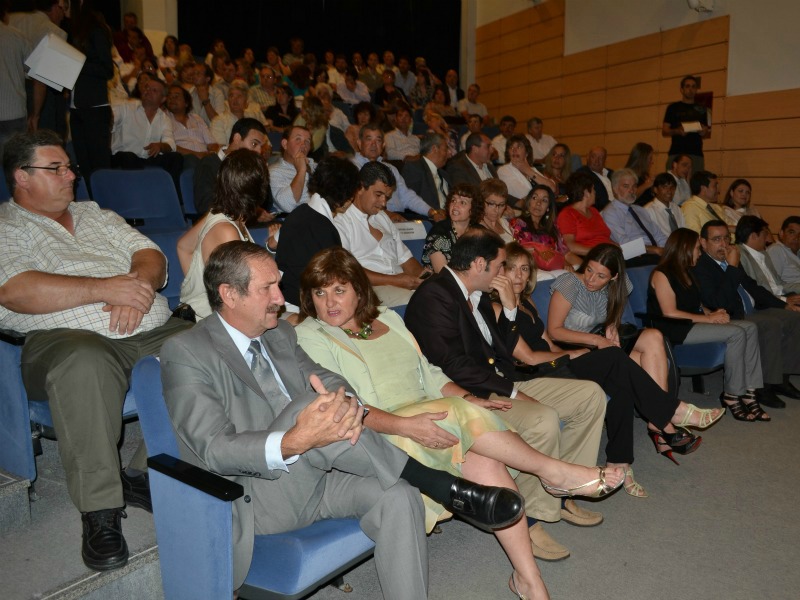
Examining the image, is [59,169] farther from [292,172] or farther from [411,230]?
[411,230]

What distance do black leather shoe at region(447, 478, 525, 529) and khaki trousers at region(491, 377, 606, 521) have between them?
64cm

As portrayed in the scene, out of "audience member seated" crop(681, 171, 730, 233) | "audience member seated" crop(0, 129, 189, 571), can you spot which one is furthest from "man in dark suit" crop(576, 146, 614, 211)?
"audience member seated" crop(0, 129, 189, 571)

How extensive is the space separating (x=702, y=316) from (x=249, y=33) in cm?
925

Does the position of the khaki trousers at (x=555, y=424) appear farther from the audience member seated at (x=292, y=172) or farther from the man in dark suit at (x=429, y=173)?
the man in dark suit at (x=429, y=173)

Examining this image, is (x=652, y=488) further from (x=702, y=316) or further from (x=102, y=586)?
(x=102, y=586)

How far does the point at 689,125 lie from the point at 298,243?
235 inches

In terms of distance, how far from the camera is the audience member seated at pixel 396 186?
530 cm

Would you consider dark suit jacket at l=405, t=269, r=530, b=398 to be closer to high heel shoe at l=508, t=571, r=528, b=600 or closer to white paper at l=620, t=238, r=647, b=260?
high heel shoe at l=508, t=571, r=528, b=600

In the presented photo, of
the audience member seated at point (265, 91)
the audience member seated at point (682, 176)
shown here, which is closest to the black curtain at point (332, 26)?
the audience member seated at point (265, 91)

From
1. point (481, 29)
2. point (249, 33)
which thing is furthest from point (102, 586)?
point (481, 29)

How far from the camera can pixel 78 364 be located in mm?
1970

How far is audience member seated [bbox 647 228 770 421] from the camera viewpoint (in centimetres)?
400

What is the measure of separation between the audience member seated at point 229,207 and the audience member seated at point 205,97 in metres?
4.28

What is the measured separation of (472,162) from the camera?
585 centimetres
